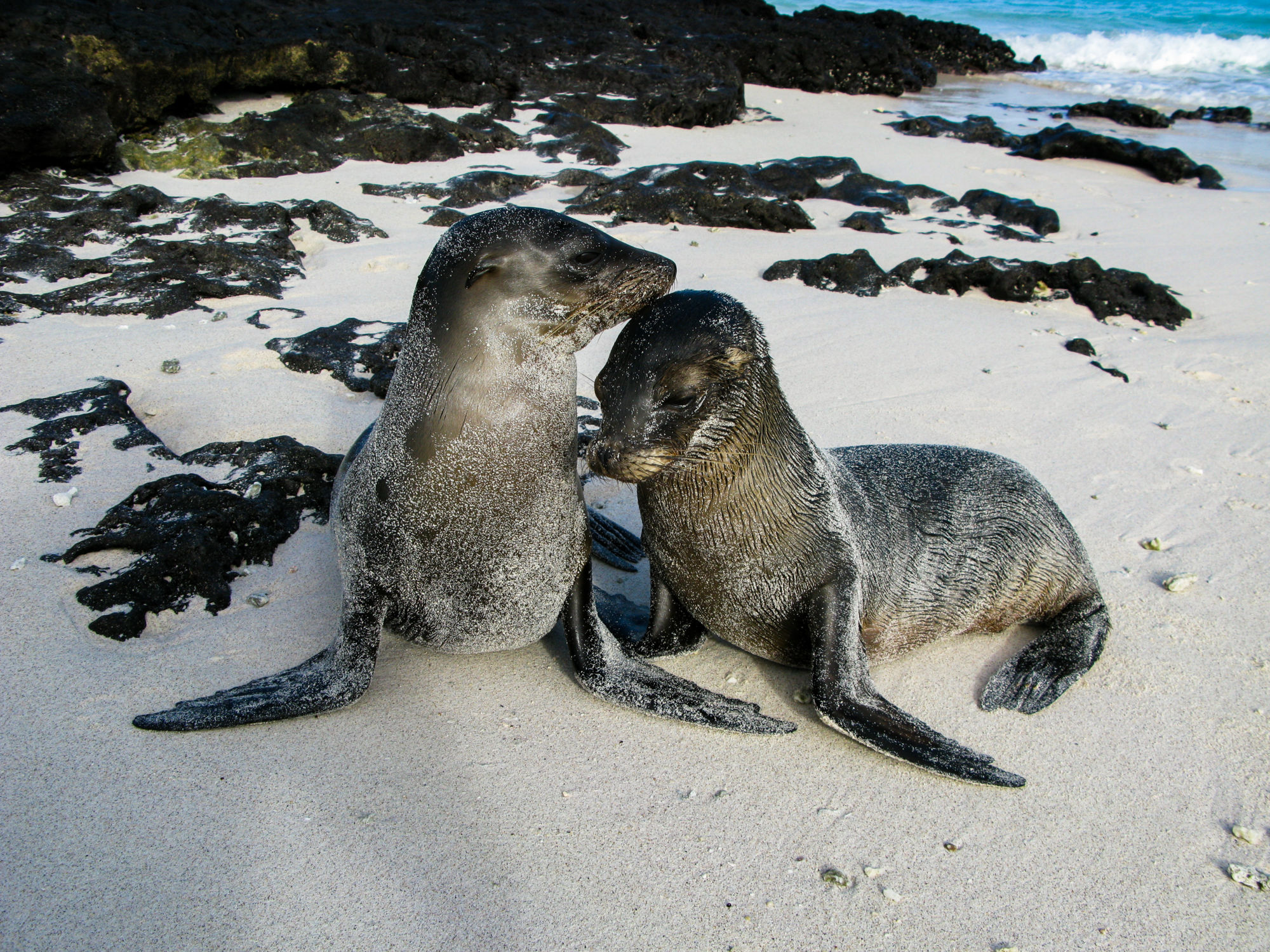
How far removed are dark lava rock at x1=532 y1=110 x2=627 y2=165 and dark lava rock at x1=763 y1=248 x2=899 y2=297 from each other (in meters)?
4.32

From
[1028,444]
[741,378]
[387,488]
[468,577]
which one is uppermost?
[741,378]

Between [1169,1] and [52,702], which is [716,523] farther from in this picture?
[1169,1]

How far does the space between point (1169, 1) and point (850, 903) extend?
4648cm

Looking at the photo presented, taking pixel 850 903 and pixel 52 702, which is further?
pixel 52 702

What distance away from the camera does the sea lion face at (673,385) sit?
281 cm

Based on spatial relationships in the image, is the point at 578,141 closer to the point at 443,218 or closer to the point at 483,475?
the point at 443,218

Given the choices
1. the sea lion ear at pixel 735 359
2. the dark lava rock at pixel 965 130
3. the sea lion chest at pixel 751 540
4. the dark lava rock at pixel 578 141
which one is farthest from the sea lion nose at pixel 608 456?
the dark lava rock at pixel 965 130

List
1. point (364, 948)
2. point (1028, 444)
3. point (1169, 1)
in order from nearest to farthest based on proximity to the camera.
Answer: point (364, 948)
point (1028, 444)
point (1169, 1)

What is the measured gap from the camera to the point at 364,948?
2.23 meters

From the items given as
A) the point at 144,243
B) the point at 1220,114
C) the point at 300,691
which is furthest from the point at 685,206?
the point at 1220,114

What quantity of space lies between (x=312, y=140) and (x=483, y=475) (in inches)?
345

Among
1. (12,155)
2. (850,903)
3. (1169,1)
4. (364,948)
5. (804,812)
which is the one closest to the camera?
(364,948)

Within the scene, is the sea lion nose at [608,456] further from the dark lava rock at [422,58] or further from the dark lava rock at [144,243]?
the dark lava rock at [422,58]

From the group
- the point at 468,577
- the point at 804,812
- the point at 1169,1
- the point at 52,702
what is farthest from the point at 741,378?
the point at 1169,1
